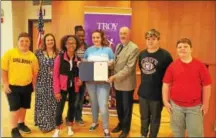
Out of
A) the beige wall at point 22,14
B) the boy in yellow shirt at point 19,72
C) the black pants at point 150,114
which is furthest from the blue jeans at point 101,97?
the beige wall at point 22,14

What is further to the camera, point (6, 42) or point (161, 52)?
point (6, 42)

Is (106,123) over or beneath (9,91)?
beneath

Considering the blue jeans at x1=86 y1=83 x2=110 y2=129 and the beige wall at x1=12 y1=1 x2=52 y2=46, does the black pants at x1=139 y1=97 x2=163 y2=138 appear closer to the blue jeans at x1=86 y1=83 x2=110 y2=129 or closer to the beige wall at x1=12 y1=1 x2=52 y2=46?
the blue jeans at x1=86 y1=83 x2=110 y2=129

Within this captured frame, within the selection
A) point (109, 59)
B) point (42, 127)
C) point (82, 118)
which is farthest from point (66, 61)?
point (82, 118)

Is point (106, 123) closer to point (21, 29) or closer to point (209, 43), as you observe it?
point (209, 43)

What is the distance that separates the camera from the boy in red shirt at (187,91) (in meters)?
2.61

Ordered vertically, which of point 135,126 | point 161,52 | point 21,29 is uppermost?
point 21,29

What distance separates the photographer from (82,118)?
463 cm

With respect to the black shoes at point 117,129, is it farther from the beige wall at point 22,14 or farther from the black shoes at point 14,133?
the beige wall at point 22,14

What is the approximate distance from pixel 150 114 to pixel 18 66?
1.70 metres

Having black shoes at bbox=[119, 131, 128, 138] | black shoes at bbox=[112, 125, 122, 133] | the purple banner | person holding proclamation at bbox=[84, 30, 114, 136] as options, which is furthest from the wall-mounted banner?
black shoes at bbox=[119, 131, 128, 138]

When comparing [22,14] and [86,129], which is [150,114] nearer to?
[86,129]

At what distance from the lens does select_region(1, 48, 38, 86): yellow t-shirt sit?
11.2 ft

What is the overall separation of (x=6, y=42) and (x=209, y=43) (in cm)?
471
